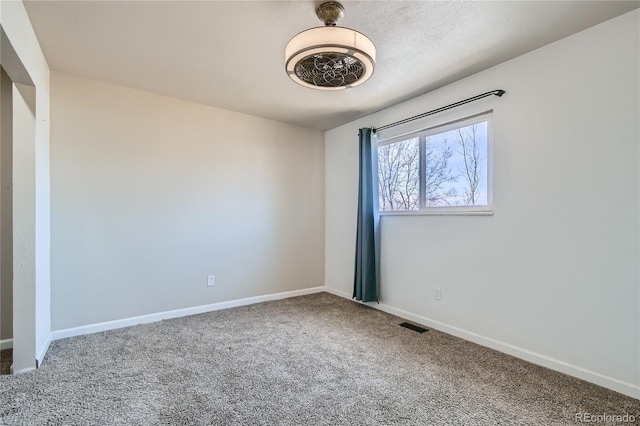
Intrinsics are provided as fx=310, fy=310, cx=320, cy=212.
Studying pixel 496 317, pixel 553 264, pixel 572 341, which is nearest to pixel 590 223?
pixel 553 264

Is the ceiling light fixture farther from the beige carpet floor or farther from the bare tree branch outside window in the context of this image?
the beige carpet floor

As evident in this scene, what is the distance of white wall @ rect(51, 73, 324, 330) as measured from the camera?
282 cm

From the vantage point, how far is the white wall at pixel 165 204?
2.82 meters

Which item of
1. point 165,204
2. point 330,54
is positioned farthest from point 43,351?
point 330,54

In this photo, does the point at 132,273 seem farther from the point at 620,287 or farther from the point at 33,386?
the point at 620,287

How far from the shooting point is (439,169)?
3117 mm

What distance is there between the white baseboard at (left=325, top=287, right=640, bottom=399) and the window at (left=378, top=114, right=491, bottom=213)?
3.61ft

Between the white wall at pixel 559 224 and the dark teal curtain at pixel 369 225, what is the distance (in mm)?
717

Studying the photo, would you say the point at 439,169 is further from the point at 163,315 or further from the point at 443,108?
the point at 163,315

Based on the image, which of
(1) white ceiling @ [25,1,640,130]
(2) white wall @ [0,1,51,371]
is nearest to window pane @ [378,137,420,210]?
(1) white ceiling @ [25,1,640,130]

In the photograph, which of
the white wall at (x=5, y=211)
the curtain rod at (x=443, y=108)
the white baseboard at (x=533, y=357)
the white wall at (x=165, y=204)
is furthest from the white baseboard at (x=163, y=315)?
the curtain rod at (x=443, y=108)

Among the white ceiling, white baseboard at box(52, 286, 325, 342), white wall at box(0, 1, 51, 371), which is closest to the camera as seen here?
the white ceiling

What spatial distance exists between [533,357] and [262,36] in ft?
10.1

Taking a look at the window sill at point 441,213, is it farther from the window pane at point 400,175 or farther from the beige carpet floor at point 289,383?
the beige carpet floor at point 289,383
